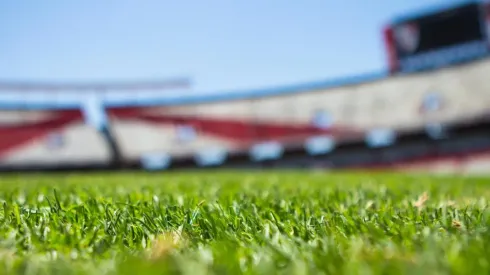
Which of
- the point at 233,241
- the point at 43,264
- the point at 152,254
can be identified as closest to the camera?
the point at 43,264

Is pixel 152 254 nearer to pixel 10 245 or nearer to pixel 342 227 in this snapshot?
pixel 10 245

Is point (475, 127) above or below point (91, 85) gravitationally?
below

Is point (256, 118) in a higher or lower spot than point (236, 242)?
lower

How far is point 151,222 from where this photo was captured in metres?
1.51

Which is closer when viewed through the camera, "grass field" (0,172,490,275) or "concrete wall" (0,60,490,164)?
"grass field" (0,172,490,275)

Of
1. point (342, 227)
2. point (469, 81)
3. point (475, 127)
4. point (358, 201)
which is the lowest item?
point (475, 127)

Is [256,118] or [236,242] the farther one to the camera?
[256,118]

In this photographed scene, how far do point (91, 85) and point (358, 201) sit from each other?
36.7 m

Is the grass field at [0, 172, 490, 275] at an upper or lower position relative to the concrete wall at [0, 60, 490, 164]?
upper

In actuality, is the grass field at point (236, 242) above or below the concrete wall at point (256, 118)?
above

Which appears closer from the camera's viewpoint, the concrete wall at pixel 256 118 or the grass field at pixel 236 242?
the grass field at pixel 236 242

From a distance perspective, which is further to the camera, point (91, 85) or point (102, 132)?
point (91, 85)

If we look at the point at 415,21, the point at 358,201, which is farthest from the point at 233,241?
the point at 415,21

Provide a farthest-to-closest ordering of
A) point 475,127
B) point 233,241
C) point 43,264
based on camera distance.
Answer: point 475,127, point 233,241, point 43,264
